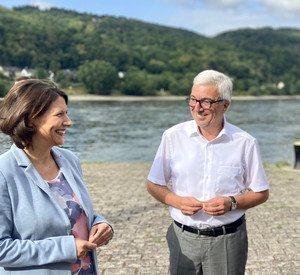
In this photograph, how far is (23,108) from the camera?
184cm

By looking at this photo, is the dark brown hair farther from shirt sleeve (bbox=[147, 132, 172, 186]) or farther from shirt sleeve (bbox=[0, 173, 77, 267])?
shirt sleeve (bbox=[147, 132, 172, 186])

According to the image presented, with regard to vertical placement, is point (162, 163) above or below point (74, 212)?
above

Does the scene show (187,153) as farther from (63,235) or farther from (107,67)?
(107,67)

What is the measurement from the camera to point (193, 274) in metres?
2.44

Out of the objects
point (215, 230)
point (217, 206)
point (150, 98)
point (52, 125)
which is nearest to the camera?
point (52, 125)

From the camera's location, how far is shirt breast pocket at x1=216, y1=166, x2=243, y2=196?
237 centimetres

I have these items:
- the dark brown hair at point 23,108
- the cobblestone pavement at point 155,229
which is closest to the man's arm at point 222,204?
the dark brown hair at point 23,108

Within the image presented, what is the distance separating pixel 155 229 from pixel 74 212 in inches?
152

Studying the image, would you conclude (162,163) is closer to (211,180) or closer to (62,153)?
(211,180)

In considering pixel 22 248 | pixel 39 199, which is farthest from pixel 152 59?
pixel 22 248

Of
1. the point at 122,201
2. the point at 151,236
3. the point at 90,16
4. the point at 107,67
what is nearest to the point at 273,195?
the point at 122,201

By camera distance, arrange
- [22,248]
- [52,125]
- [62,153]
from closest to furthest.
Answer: [22,248] → [52,125] → [62,153]

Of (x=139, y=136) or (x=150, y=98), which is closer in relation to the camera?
(x=139, y=136)

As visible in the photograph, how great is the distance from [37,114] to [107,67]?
4953 cm
